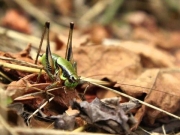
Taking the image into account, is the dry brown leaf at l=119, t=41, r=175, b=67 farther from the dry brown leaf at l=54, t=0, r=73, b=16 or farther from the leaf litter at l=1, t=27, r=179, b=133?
the dry brown leaf at l=54, t=0, r=73, b=16

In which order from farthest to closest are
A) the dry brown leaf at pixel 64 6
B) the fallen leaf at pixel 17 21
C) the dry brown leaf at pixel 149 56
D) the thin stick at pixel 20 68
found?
the dry brown leaf at pixel 64 6 < the fallen leaf at pixel 17 21 < the dry brown leaf at pixel 149 56 < the thin stick at pixel 20 68

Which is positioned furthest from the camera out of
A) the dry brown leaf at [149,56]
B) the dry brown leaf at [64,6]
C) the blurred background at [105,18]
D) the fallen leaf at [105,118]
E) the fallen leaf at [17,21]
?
the dry brown leaf at [64,6]

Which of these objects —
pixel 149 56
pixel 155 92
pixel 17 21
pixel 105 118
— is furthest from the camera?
pixel 17 21

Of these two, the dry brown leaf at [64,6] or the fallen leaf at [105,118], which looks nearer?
the fallen leaf at [105,118]

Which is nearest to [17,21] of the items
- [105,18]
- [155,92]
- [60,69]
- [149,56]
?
[105,18]

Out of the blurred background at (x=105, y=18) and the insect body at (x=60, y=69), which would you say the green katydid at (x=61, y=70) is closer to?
the insect body at (x=60, y=69)

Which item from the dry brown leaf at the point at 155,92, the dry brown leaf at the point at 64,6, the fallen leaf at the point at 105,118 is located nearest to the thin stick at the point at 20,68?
the fallen leaf at the point at 105,118

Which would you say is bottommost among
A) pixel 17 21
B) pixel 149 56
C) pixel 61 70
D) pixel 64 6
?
pixel 61 70

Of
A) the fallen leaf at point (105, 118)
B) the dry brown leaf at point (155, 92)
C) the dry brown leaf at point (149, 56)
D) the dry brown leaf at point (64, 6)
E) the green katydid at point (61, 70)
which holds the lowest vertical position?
the fallen leaf at point (105, 118)

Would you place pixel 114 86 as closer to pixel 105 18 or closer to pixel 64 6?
pixel 105 18

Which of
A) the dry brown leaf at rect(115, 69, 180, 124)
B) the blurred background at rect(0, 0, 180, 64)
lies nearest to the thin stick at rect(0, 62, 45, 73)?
the dry brown leaf at rect(115, 69, 180, 124)
